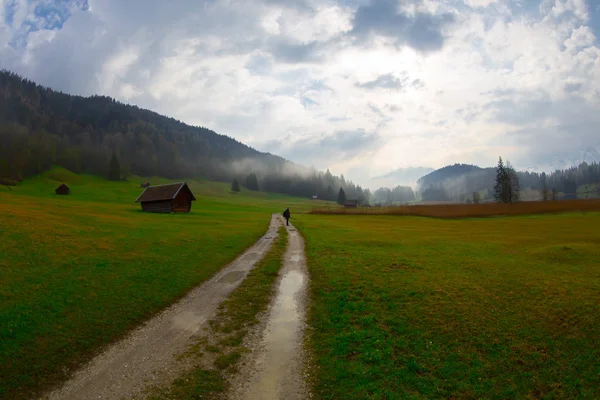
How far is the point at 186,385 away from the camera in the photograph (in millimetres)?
9289

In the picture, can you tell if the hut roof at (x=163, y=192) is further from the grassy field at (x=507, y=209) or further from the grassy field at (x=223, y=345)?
the grassy field at (x=223, y=345)

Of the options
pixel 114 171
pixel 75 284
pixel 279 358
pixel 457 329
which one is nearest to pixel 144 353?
pixel 279 358

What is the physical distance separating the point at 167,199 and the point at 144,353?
67.7 metres

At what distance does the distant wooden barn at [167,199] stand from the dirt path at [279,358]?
63.4 m

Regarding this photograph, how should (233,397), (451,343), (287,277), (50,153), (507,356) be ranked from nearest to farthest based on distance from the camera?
(233,397), (507,356), (451,343), (287,277), (50,153)

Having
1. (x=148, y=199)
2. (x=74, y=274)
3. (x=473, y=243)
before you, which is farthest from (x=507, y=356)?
(x=148, y=199)

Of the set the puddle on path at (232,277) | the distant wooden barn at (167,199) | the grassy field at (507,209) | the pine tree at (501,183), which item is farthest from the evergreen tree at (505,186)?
the puddle on path at (232,277)

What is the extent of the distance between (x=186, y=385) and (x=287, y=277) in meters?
12.1

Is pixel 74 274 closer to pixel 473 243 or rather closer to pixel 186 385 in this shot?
pixel 186 385

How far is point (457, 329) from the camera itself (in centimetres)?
1250

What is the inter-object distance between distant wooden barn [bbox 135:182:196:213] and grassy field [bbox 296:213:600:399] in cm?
6072

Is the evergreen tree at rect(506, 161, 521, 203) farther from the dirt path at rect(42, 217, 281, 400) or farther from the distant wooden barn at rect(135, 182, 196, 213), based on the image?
the dirt path at rect(42, 217, 281, 400)

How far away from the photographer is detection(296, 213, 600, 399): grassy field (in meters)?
9.42

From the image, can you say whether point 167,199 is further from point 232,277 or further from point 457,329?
point 457,329
